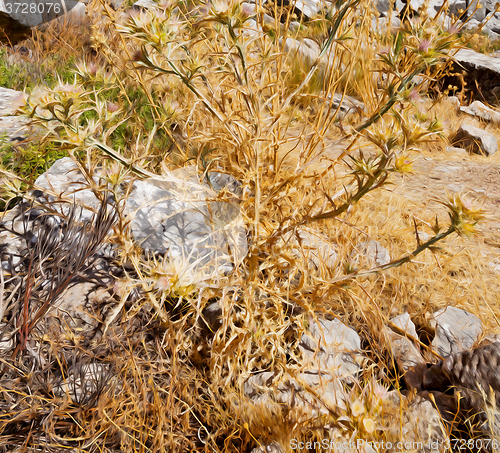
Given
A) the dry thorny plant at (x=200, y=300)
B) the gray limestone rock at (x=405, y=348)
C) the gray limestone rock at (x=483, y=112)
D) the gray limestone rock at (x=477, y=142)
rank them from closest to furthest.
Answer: the dry thorny plant at (x=200, y=300), the gray limestone rock at (x=405, y=348), the gray limestone rock at (x=477, y=142), the gray limestone rock at (x=483, y=112)

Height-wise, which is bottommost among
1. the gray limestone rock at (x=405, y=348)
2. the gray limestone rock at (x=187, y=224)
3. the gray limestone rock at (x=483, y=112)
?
the gray limestone rock at (x=405, y=348)

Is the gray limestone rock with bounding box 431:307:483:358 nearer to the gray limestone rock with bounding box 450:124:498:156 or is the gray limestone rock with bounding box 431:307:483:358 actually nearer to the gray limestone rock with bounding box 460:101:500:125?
the gray limestone rock with bounding box 450:124:498:156

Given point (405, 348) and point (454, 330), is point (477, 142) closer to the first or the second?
point (454, 330)

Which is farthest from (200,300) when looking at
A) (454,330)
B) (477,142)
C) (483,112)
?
(483,112)

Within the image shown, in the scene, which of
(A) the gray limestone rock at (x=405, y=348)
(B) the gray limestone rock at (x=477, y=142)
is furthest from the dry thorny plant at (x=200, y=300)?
(B) the gray limestone rock at (x=477, y=142)

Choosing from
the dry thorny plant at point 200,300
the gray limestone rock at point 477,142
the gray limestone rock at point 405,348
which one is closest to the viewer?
the dry thorny plant at point 200,300

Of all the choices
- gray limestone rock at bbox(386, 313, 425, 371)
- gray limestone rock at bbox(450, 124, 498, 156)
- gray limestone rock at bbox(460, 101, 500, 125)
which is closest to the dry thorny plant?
gray limestone rock at bbox(386, 313, 425, 371)

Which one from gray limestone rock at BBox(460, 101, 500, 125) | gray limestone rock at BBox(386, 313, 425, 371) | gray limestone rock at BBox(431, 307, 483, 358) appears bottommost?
gray limestone rock at BBox(386, 313, 425, 371)

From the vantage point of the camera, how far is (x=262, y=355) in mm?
1365

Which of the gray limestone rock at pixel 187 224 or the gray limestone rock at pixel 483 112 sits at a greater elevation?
the gray limestone rock at pixel 483 112

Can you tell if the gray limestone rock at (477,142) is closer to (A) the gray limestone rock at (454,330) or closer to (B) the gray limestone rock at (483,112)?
→ (B) the gray limestone rock at (483,112)

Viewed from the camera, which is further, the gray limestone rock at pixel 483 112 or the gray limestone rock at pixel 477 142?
the gray limestone rock at pixel 483 112

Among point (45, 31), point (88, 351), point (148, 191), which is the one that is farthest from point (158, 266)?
point (45, 31)

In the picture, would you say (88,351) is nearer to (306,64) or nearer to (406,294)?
(406,294)
